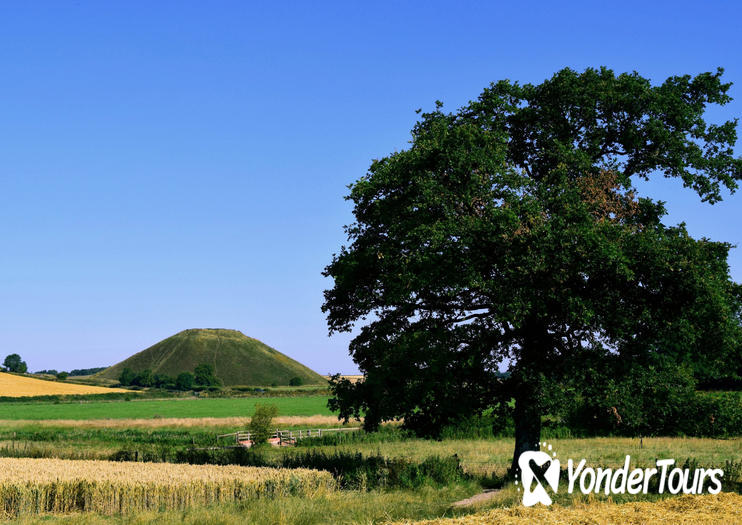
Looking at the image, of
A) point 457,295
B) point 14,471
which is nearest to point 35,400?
point 14,471

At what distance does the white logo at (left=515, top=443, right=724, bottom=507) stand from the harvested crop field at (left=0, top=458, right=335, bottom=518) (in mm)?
6983

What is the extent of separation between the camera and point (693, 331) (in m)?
24.9

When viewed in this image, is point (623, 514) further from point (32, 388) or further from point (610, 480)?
point (32, 388)

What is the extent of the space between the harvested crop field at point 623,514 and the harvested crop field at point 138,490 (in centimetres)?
733

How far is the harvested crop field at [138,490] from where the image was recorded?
21.9 metres

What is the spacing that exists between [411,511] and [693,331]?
12584 mm

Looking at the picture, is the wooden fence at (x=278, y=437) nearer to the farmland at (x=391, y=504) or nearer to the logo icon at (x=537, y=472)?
the farmland at (x=391, y=504)

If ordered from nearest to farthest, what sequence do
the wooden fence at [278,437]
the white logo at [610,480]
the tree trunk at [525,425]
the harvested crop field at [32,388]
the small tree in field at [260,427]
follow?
the white logo at [610,480], the tree trunk at [525,425], the small tree in field at [260,427], the wooden fence at [278,437], the harvested crop field at [32,388]

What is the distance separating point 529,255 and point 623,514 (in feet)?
31.0

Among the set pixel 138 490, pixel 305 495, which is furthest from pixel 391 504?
pixel 138 490

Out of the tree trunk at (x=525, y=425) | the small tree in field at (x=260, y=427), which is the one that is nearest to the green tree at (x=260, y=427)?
the small tree in field at (x=260, y=427)

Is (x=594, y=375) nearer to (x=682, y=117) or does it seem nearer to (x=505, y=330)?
(x=505, y=330)

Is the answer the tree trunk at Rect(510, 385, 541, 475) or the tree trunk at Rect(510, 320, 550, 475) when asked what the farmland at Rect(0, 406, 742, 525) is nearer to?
the tree trunk at Rect(510, 385, 541, 475)

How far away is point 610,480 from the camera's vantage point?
78.1 ft
